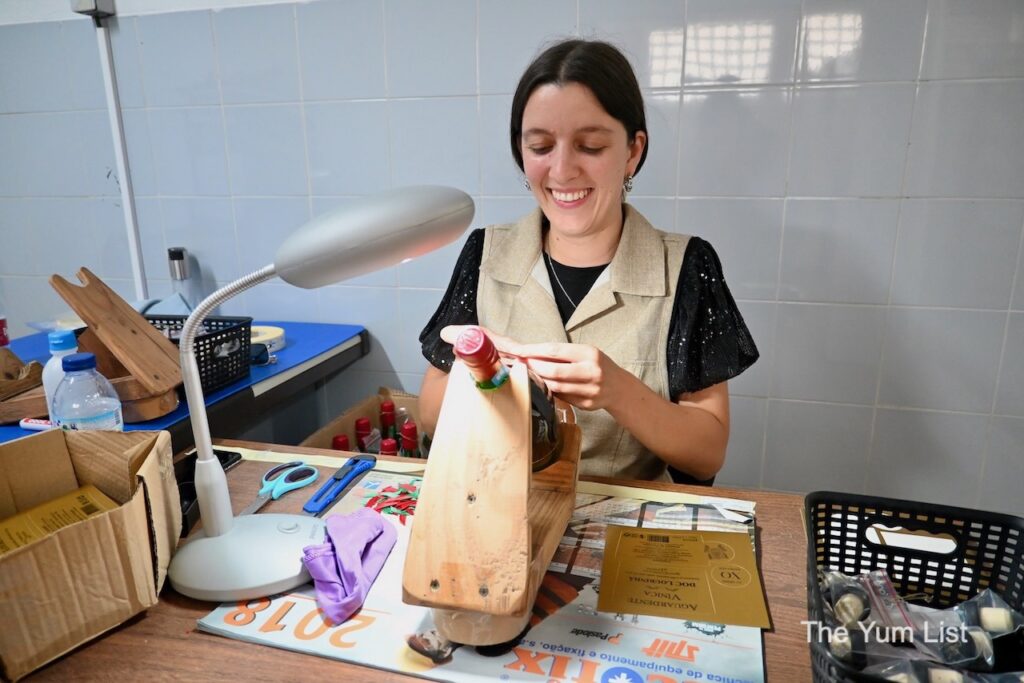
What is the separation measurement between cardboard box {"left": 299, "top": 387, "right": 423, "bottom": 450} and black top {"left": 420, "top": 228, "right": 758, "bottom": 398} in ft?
1.33

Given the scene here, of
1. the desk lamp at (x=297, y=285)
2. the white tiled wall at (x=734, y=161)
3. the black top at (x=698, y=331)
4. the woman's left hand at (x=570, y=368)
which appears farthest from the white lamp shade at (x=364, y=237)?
the white tiled wall at (x=734, y=161)

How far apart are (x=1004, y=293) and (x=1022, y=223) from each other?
0.55 feet

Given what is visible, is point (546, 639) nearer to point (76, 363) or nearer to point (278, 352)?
point (76, 363)

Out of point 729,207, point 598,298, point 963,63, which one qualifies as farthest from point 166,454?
point 963,63

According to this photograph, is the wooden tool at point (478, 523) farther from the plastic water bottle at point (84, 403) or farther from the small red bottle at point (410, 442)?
the small red bottle at point (410, 442)

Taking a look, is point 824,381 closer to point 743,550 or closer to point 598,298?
point 598,298

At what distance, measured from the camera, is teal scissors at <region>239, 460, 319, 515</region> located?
34.5 inches

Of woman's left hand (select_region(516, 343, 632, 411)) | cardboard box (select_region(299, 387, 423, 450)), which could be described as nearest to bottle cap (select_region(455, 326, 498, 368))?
woman's left hand (select_region(516, 343, 632, 411))

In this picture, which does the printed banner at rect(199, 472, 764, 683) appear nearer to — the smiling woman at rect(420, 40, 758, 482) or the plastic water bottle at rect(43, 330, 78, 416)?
the smiling woman at rect(420, 40, 758, 482)

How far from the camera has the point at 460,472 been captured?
0.64 metres

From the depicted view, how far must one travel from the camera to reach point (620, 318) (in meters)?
1.18

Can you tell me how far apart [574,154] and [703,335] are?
1.33 feet

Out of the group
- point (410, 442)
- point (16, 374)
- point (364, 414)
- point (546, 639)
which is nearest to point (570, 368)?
point (546, 639)

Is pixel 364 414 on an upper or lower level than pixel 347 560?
lower
